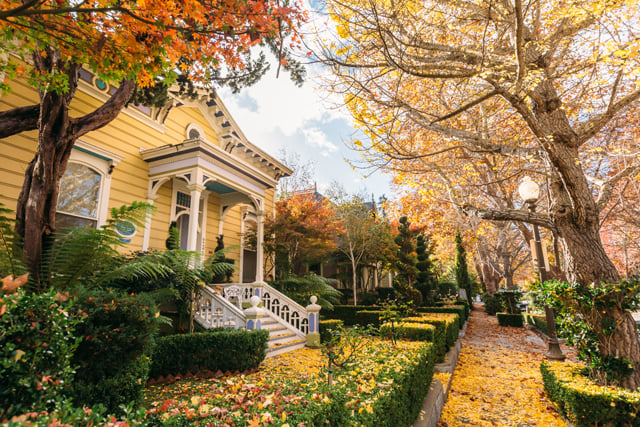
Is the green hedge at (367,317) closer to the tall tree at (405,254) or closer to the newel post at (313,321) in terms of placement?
the newel post at (313,321)

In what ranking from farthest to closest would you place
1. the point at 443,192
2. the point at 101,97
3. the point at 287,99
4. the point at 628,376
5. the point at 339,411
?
1. the point at 443,192
2. the point at 101,97
3. the point at 287,99
4. the point at 628,376
5. the point at 339,411

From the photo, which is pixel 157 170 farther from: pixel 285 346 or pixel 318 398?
pixel 318 398

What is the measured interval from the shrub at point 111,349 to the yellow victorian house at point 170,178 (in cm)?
357

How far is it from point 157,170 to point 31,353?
7.96 metres

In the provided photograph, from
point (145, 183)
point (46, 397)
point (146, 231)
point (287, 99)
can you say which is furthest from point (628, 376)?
point (145, 183)

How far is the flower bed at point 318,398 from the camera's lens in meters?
1.67

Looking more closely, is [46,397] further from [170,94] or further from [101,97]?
[170,94]

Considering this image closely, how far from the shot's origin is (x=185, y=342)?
5.46m

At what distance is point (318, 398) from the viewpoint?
1.99 metres

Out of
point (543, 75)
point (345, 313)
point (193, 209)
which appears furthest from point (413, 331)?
point (345, 313)

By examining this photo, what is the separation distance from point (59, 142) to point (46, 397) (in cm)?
465

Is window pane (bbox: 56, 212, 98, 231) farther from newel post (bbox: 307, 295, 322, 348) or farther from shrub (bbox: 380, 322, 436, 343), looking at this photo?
shrub (bbox: 380, 322, 436, 343)

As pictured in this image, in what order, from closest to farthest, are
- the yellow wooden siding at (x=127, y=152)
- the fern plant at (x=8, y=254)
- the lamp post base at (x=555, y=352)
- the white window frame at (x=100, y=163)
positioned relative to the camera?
the fern plant at (x=8, y=254) < the yellow wooden siding at (x=127, y=152) < the white window frame at (x=100, y=163) < the lamp post base at (x=555, y=352)

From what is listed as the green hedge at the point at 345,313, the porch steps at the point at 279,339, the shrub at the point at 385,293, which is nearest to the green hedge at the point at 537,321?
the green hedge at the point at 345,313
